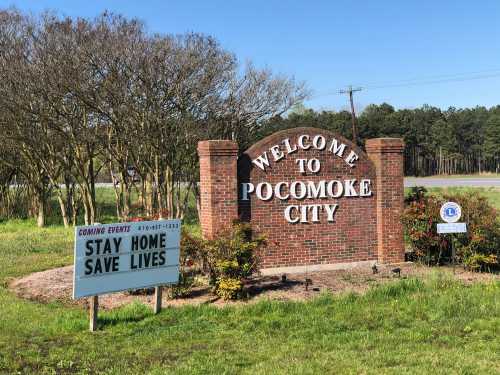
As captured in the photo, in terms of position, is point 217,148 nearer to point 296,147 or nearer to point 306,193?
point 296,147

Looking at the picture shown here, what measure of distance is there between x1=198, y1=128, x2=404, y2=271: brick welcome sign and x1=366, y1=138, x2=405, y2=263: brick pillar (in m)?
0.02

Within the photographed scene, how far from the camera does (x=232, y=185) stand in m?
11.4

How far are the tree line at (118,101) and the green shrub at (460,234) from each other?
7.60 meters

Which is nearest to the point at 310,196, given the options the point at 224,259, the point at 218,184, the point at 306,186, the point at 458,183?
the point at 306,186

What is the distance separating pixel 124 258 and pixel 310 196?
4.79 metres

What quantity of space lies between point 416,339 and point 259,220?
5218mm

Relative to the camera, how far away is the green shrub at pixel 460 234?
1144cm

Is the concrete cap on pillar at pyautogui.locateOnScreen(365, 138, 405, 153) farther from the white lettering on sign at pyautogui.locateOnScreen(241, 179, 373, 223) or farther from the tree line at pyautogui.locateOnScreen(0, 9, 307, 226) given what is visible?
the tree line at pyautogui.locateOnScreen(0, 9, 307, 226)

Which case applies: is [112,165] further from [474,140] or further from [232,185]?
[474,140]

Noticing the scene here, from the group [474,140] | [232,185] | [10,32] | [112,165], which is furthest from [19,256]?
[474,140]

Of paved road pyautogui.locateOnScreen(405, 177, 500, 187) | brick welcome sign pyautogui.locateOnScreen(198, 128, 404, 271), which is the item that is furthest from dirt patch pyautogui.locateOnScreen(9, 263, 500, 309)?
paved road pyautogui.locateOnScreen(405, 177, 500, 187)

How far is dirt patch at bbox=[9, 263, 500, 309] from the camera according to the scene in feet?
31.7

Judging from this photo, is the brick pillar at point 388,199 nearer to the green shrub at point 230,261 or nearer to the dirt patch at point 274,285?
the dirt patch at point 274,285

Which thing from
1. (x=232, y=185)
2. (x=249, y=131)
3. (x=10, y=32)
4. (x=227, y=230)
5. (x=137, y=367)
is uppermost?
(x=10, y=32)
